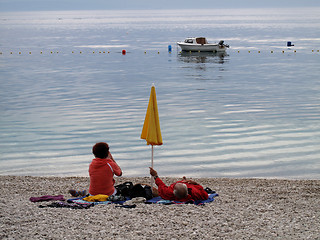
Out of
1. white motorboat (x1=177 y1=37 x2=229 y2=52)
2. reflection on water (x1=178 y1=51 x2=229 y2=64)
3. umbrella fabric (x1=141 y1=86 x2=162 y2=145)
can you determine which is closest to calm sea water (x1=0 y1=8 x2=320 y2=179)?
umbrella fabric (x1=141 y1=86 x2=162 y2=145)

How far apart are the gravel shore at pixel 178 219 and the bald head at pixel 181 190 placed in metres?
0.35

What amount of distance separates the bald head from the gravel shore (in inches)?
13.9

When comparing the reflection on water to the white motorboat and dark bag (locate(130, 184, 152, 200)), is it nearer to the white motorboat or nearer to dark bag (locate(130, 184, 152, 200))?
the white motorboat

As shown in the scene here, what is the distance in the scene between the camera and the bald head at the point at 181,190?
30.8 feet

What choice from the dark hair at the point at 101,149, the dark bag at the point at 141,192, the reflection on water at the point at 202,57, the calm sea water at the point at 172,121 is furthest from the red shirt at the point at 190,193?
the reflection on water at the point at 202,57

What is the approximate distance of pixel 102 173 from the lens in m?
9.66

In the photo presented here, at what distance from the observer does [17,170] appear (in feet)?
47.3

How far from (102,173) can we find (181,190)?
1.54 meters

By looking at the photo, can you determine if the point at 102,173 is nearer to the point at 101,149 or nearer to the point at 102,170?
the point at 102,170

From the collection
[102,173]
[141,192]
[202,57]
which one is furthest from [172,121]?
[202,57]

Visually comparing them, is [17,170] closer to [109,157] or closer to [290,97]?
[109,157]

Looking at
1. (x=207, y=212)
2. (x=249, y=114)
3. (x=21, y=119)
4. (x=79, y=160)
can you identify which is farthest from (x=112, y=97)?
(x=207, y=212)

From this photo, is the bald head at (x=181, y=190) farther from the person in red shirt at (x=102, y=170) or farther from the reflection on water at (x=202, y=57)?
the reflection on water at (x=202, y=57)

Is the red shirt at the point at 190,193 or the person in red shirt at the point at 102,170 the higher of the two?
the person in red shirt at the point at 102,170
